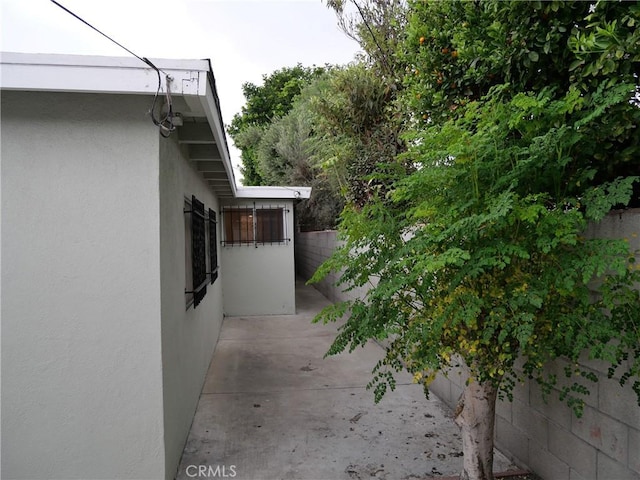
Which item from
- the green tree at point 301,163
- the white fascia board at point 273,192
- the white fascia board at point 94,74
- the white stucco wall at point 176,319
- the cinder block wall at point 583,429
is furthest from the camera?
the green tree at point 301,163

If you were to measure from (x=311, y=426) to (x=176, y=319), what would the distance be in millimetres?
1501

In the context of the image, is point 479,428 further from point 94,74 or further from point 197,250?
point 197,250

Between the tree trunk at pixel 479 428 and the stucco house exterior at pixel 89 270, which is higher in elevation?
the stucco house exterior at pixel 89 270

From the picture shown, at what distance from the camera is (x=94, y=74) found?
88.3 inches

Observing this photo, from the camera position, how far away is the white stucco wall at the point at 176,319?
2652 millimetres

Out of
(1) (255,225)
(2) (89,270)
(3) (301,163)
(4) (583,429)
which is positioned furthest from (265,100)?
(4) (583,429)

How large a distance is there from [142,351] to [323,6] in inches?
267

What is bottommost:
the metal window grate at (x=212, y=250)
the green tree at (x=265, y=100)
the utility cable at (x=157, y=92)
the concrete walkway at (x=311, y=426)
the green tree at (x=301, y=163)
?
the concrete walkway at (x=311, y=426)

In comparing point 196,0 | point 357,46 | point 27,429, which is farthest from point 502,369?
point 357,46

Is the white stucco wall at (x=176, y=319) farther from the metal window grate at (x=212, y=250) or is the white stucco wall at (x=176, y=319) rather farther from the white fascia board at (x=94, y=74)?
the metal window grate at (x=212, y=250)

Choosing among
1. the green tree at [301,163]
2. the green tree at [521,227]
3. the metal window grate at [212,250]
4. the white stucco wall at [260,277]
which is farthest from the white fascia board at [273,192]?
the green tree at [521,227]

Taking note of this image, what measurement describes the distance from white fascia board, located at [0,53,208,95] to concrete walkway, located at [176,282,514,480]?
101 inches

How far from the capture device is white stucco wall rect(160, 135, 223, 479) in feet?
8.70

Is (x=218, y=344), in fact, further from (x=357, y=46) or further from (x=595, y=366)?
(x=357, y=46)
